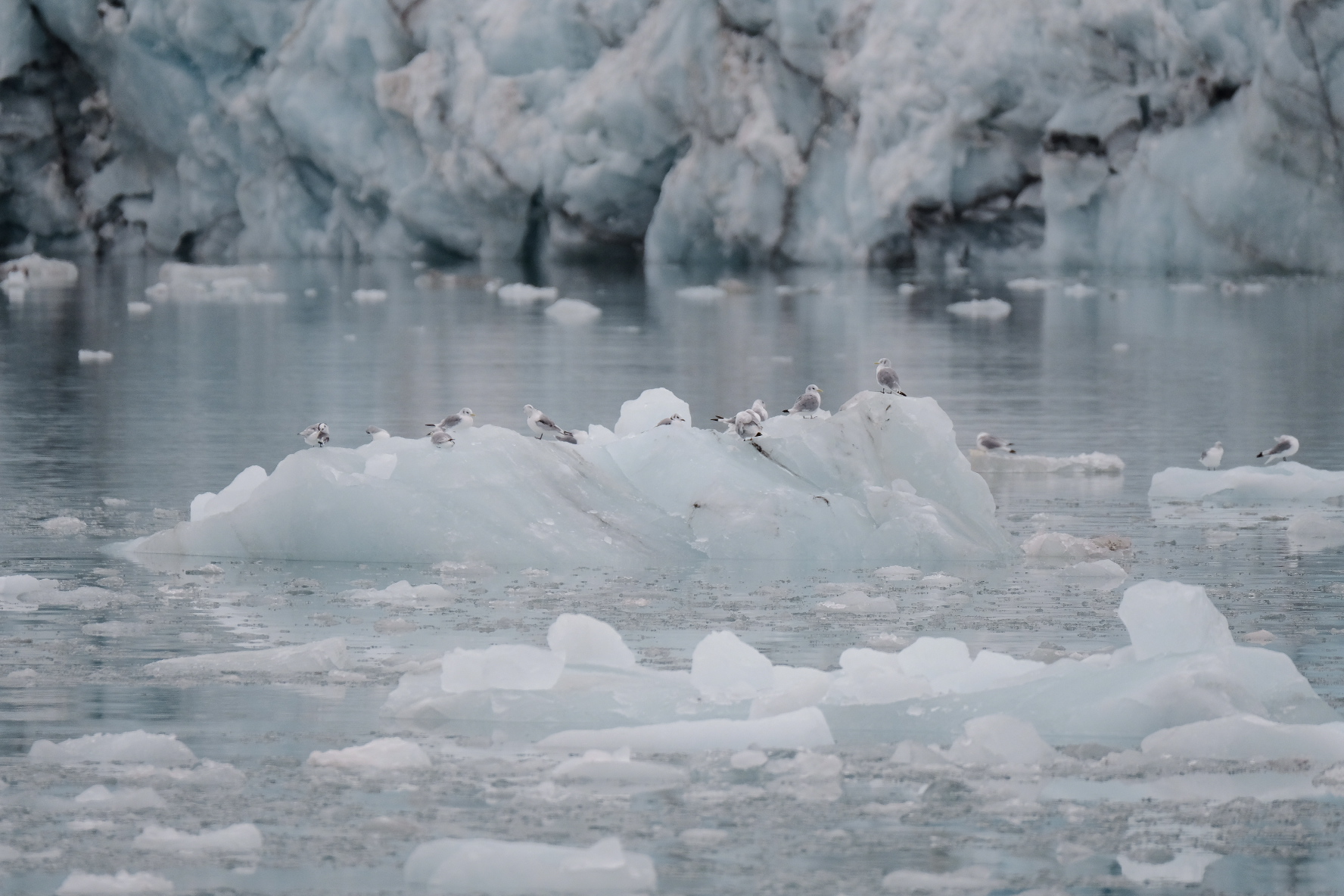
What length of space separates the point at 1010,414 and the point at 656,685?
275 inches

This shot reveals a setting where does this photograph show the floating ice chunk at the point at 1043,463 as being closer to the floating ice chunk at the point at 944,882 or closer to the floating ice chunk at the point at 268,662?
the floating ice chunk at the point at 268,662

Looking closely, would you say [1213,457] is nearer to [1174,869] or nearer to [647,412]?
[647,412]

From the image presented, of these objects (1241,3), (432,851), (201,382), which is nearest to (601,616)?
(432,851)

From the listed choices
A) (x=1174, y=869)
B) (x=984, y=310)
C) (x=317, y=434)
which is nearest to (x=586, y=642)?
(x=1174, y=869)

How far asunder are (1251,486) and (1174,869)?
5.17 meters

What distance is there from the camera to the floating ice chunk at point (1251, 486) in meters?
8.27

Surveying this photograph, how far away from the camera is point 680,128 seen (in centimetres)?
2922

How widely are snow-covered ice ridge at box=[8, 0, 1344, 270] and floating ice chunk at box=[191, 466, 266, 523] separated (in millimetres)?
16747

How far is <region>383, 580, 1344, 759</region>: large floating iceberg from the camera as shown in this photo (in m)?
4.29

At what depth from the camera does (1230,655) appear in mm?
4543

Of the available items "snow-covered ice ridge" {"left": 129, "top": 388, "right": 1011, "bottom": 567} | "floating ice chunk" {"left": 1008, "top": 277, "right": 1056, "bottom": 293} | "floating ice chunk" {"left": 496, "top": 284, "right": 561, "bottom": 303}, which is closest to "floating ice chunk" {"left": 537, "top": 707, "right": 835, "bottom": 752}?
"snow-covered ice ridge" {"left": 129, "top": 388, "right": 1011, "bottom": 567}

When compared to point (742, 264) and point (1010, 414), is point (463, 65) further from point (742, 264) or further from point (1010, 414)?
point (1010, 414)

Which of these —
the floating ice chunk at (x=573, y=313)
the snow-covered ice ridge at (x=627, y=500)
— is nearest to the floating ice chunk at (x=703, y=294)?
the floating ice chunk at (x=573, y=313)

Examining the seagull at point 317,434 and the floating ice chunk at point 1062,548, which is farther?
the seagull at point 317,434
